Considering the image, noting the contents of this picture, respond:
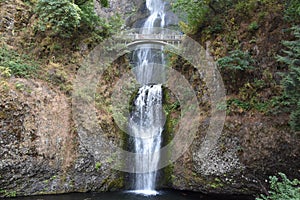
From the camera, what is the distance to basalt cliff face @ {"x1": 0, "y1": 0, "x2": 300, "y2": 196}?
7922 millimetres

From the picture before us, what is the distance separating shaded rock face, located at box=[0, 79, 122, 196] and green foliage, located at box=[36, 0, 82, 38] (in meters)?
3.00

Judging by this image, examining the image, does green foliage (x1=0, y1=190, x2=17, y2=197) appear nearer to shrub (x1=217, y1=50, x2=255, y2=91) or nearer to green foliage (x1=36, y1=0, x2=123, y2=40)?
green foliage (x1=36, y1=0, x2=123, y2=40)

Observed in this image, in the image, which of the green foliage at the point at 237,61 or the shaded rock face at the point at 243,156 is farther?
the green foliage at the point at 237,61

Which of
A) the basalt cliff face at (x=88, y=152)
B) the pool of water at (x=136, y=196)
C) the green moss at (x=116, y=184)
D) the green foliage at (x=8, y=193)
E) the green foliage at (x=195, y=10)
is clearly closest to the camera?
the basalt cliff face at (x=88, y=152)

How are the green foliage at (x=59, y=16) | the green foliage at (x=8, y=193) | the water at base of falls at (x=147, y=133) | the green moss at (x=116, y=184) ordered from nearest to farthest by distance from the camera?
1. the green foliage at (x=8, y=193)
2. the green moss at (x=116, y=184)
3. the water at base of falls at (x=147, y=133)
4. the green foliage at (x=59, y=16)

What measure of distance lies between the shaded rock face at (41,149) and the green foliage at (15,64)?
0.53m

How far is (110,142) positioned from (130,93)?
3.14 metres

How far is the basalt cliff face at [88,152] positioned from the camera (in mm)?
7922

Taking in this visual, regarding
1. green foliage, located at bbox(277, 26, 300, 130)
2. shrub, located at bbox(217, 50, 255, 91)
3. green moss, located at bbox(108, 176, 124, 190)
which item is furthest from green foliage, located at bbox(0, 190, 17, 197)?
green foliage, located at bbox(277, 26, 300, 130)

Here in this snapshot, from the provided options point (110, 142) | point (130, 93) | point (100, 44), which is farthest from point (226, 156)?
point (100, 44)

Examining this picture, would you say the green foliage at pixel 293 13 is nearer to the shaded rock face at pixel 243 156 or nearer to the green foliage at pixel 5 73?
the shaded rock face at pixel 243 156

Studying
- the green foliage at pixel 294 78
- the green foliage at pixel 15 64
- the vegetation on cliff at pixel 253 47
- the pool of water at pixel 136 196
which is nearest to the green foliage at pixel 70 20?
the green foliage at pixel 15 64

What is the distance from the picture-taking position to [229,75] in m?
9.80

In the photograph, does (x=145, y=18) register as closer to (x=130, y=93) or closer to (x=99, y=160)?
(x=130, y=93)
